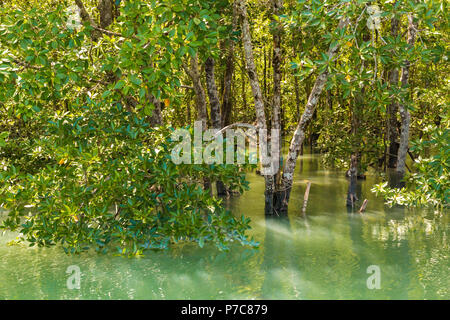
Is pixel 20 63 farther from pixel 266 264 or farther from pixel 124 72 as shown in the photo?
pixel 266 264

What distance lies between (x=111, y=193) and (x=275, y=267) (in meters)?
3.17

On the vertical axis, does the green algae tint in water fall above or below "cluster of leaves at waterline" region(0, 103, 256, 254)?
below

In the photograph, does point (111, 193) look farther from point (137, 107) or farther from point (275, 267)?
point (275, 267)

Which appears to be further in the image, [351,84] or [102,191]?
[102,191]

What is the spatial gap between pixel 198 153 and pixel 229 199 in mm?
6884

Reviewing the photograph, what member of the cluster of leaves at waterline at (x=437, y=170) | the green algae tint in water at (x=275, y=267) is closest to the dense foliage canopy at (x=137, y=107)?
the cluster of leaves at waterline at (x=437, y=170)

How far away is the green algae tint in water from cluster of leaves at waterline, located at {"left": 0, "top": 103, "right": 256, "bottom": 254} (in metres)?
0.56

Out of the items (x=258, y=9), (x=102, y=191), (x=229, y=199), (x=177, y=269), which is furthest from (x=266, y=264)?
(x=258, y=9)

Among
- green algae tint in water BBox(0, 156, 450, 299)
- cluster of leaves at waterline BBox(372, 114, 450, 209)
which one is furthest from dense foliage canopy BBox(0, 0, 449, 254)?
green algae tint in water BBox(0, 156, 450, 299)

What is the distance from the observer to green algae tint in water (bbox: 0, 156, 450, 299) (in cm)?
738

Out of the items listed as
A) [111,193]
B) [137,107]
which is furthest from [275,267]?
[137,107]

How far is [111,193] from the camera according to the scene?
817 cm

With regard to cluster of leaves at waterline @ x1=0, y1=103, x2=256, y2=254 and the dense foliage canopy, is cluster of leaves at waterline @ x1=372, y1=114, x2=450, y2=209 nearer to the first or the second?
the dense foliage canopy

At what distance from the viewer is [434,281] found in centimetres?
772
